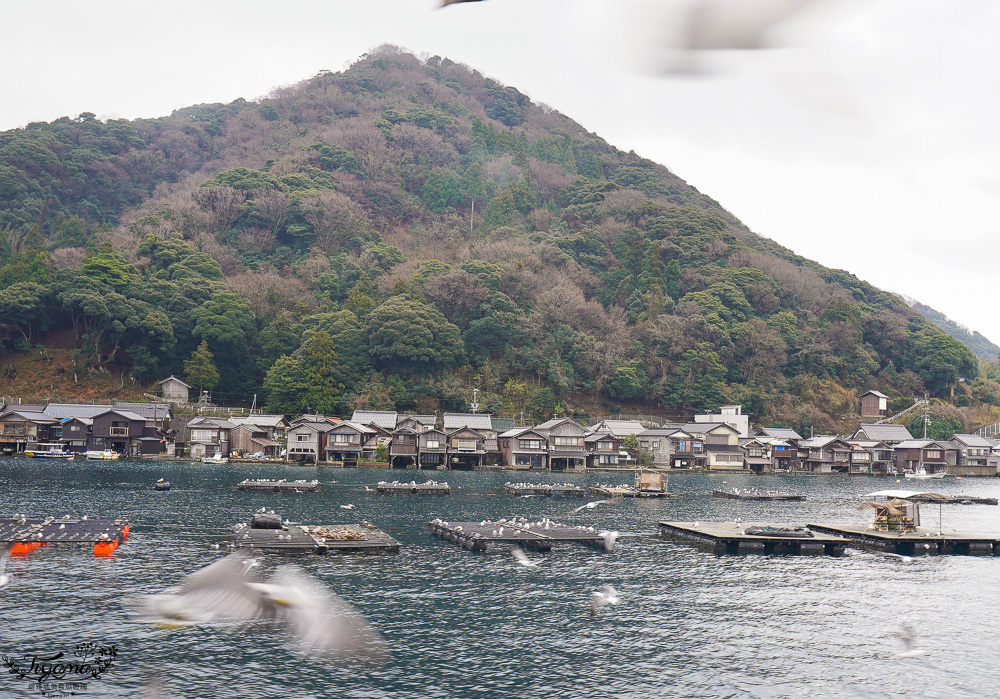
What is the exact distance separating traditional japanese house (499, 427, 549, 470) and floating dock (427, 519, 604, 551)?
37660mm

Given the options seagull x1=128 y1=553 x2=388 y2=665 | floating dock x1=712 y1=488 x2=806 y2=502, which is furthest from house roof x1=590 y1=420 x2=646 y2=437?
seagull x1=128 y1=553 x2=388 y2=665

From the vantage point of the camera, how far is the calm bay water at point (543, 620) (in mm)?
17750

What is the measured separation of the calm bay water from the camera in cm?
1775

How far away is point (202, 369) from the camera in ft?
269

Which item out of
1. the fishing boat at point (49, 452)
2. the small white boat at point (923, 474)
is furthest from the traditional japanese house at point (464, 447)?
the small white boat at point (923, 474)

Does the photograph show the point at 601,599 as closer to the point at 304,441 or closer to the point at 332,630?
the point at 332,630

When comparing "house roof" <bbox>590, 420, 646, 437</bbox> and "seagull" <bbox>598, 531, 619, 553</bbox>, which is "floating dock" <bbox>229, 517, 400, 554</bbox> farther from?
"house roof" <bbox>590, 420, 646, 437</bbox>

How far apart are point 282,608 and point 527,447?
5538cm

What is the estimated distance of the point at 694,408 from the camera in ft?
310

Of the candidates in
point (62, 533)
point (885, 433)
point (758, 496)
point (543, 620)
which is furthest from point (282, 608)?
point (885, 433)

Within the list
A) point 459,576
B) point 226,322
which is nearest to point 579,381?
point 226,322

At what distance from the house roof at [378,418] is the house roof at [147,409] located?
1799 cm

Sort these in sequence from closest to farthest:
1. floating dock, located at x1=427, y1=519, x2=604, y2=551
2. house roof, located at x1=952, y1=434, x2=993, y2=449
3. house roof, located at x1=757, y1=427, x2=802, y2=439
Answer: floating dock, located at x1=427, y1=519, x2=604, y2=551
house roof, located at x1=952, y1=434, x2=993, y2=449
house roof, located at x1=757, y1=427, x2=802, y2=439

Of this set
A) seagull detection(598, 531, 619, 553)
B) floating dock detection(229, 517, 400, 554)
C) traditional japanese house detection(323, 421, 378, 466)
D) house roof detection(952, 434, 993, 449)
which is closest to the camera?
floating dock detection(229, 517, 400, 554)
